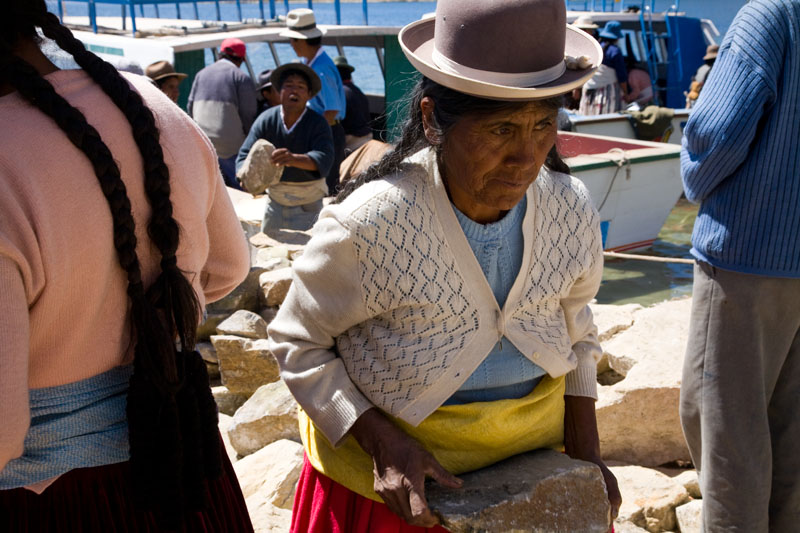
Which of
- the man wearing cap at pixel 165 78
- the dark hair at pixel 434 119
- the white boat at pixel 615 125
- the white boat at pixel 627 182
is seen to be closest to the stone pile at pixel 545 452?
the dark hair at pixel 434 119

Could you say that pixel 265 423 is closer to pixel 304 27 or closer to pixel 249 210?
pixel 249 210

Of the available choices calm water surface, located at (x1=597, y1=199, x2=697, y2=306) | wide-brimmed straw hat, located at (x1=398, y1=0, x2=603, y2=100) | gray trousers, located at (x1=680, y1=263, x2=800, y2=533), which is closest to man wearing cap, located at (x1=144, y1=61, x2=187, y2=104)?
calm water surface, located at (x1=597, y1=199, x2=697, y2=306)

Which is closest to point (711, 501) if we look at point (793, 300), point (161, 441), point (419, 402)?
point (793, 300)

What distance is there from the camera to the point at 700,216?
2.49 metres

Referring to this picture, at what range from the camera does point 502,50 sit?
4.97 ft

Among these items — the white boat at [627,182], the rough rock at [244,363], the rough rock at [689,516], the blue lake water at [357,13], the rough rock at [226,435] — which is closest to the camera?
the rough rock at [689,516]

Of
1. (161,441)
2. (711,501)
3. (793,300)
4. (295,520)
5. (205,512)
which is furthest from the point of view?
(711,501)

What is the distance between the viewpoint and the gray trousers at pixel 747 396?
238 cm

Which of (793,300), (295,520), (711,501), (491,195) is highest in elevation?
(491,195)

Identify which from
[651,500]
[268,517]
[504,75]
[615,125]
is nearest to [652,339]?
[651,500]

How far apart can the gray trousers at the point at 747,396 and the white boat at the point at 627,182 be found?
17.8 feet

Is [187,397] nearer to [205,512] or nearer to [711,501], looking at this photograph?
[205,512]

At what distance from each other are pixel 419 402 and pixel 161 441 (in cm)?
52

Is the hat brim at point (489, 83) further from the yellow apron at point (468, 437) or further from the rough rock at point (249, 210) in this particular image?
the rough rock at point (249, 210)
